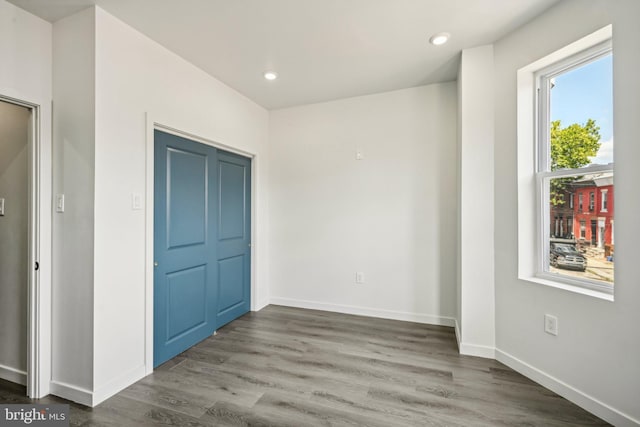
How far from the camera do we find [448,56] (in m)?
2.63

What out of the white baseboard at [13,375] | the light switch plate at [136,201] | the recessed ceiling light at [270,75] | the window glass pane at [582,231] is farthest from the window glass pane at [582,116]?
the white baseboard at [13,375]

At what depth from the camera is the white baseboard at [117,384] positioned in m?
1.91

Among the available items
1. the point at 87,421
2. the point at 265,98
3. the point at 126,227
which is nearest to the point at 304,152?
the point at 265,98

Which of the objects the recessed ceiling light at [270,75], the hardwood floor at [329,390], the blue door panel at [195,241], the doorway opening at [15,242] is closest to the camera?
the hardwood floor at [329,390]

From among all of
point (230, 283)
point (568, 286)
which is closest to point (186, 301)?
point (230, 283)

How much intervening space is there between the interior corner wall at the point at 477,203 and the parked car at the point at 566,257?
0.41 m

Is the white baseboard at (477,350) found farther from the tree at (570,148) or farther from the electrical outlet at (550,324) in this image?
the tree at (570,148)

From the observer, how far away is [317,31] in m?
2.24

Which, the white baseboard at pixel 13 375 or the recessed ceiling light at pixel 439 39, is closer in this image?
the white baseboard at pixel 13 375

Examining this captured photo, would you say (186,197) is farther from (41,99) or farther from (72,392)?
(72,392)

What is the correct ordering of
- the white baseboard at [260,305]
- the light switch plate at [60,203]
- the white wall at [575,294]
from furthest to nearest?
1. the white baseboard at [260,305]
2. the light switch plate at [60,203]
3. the white wall at [575,294]

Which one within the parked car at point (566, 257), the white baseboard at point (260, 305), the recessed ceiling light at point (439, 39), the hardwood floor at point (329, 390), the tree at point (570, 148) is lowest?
the hardwood floor at point (329, 390)

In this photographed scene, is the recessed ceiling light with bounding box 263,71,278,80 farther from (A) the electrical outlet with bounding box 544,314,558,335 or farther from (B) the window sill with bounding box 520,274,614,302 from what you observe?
(A) the electrical outlet with bounding box 544,314,558,335

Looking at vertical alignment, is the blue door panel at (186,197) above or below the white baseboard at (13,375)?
above
